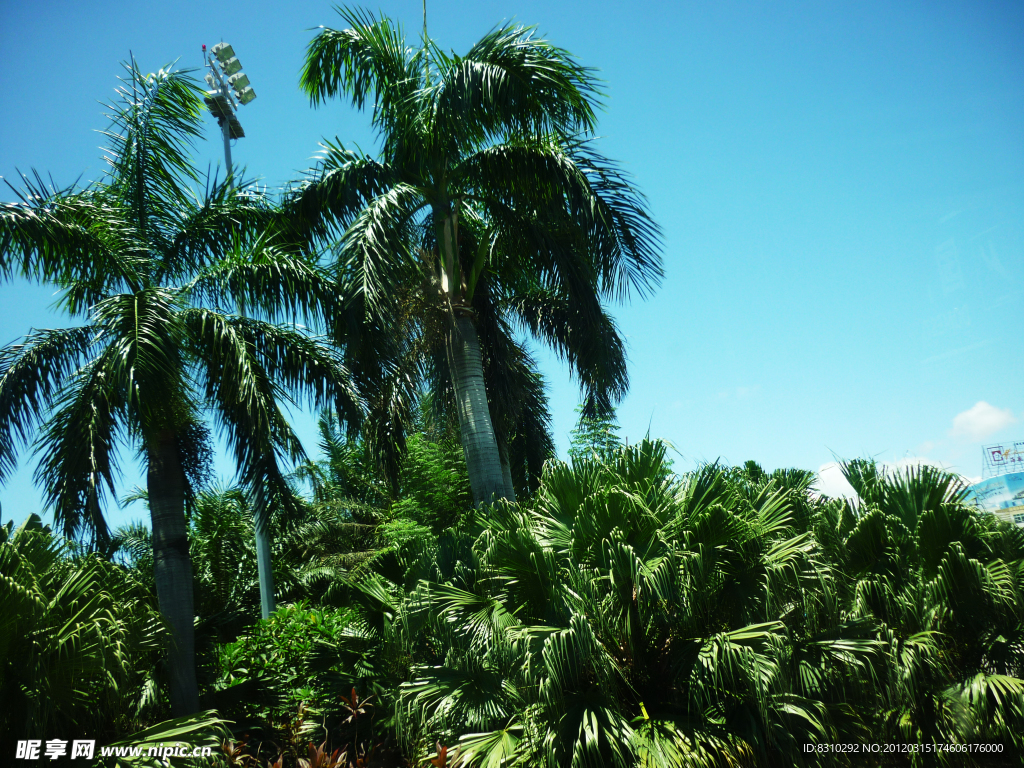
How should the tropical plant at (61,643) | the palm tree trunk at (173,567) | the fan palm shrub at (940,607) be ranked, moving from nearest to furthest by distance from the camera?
the tropical plant at (61,643) < the fan palm shrub at (940,607) < the palm tree trunk at (173,567)

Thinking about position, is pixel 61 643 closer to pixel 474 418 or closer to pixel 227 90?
pixel 474 418

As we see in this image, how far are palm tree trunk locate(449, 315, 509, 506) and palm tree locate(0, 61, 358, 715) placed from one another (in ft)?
5.09

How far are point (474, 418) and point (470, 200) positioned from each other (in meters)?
3.55

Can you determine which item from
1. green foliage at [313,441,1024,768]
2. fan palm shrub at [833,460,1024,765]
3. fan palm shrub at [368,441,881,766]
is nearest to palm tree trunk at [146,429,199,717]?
green foliage at [313,441,1024,768]

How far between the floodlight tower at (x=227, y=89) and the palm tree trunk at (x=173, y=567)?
846cm

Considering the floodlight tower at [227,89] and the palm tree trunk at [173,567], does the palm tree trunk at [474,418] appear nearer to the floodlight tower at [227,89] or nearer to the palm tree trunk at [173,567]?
the palm tree trunk at [173,567]

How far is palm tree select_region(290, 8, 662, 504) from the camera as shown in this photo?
8.67m

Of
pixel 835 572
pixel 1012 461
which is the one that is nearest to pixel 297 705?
pixel 835 572

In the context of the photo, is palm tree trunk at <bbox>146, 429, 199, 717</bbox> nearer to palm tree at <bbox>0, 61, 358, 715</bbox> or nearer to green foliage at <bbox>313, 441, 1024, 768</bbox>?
palm tree at <bbox>0, 61, 358, 715</bbox>

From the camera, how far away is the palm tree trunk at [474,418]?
931 cm

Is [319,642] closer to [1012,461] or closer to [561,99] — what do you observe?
[561,99]

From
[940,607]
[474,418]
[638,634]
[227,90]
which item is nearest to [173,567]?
[474,418]

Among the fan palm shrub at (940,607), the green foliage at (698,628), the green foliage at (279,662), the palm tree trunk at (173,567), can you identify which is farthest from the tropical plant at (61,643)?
the fan palm shrub at (940,607)

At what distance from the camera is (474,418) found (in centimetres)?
954
